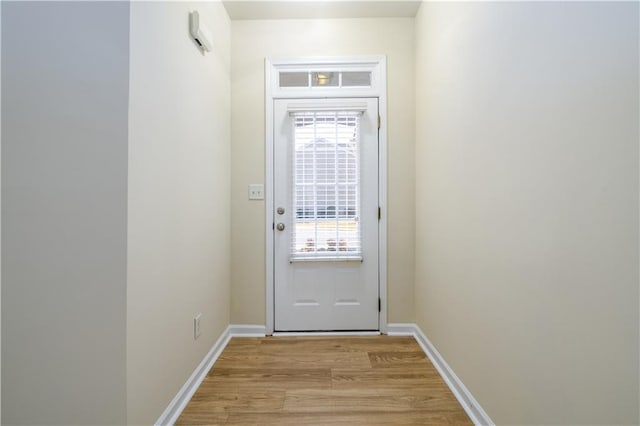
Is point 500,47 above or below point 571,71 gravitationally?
above

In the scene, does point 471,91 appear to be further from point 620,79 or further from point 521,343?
point 521,343

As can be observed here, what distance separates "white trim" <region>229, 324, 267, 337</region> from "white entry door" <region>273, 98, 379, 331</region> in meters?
0.12

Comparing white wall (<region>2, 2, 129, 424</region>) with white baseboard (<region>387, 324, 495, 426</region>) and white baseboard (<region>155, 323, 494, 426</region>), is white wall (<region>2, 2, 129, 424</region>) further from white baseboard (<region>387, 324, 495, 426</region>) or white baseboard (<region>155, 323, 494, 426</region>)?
white baseboard (<region>387, 324, 495, 426</region>)

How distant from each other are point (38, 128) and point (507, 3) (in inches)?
74.4

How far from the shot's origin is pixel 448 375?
170 centimetres

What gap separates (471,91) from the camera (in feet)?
4.84

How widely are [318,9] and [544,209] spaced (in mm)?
2171

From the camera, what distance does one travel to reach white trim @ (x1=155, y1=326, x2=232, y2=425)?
139 cm

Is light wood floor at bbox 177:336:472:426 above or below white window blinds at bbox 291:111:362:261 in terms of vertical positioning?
below

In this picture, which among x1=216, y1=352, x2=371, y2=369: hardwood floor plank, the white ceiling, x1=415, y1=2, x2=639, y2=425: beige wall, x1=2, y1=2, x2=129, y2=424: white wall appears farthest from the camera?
the white ceiling

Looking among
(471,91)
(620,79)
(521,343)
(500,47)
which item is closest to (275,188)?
(471,91)

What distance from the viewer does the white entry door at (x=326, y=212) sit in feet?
7.82

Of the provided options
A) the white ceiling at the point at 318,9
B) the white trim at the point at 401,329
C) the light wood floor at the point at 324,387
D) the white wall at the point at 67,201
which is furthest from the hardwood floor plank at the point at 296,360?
the white ceiling at the point at 318,9

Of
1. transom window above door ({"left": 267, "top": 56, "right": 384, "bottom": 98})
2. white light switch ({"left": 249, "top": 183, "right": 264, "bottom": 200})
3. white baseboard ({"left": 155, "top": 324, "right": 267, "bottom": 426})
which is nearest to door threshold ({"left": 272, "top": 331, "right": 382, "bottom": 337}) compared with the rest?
white baseboard ({"left": 155, "top": 324, "right": 267, "bottom": 426})
